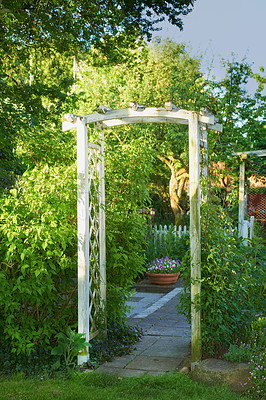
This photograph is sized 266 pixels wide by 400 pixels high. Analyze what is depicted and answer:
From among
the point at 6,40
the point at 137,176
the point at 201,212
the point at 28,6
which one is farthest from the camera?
the point at 28,6

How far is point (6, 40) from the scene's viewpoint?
850 centimetres

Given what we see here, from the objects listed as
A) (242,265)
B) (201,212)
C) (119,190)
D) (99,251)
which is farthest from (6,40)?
(242,265)

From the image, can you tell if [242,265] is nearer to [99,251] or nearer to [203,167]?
[203,167]

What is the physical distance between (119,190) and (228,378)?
2.52m

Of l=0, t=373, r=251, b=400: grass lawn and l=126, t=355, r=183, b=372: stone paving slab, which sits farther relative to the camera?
l=126, t=355, r=183, b=372: stone paving slab

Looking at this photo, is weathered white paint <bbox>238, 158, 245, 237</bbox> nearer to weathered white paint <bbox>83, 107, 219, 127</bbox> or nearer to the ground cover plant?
weathered white paint <bbox>83, 107, 219, 127</bbox>

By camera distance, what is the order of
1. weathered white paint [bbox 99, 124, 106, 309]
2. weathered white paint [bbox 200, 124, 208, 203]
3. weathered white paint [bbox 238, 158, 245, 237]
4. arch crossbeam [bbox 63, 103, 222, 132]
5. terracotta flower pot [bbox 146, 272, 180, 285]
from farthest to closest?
weathered white paint [bbox 238, 158, 245, 237]
terracotta flower pot [bbox 146, 272, 180, 285]
weathered white paint [bbox 99, 124, 106, 309]
weathered white paint [bbox 200, 124, 208, 203]
arch crossbeam [bbox 63, 103, 222, 132]

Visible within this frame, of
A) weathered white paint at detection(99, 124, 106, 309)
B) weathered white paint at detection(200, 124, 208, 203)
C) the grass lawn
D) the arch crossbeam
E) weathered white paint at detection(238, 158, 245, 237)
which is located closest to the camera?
the grass lawn

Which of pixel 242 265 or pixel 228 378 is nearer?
pixel 228 378

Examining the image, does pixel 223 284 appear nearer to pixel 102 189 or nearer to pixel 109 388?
pixel 109 388

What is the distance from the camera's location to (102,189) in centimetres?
527

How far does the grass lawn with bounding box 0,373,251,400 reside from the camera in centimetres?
372

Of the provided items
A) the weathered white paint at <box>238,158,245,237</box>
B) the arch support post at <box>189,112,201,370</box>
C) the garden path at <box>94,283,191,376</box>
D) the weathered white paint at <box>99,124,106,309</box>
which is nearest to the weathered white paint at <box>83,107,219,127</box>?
the arch support post at <box>189,112,201,370</box>

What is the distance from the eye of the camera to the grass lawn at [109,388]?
12.2 ft
